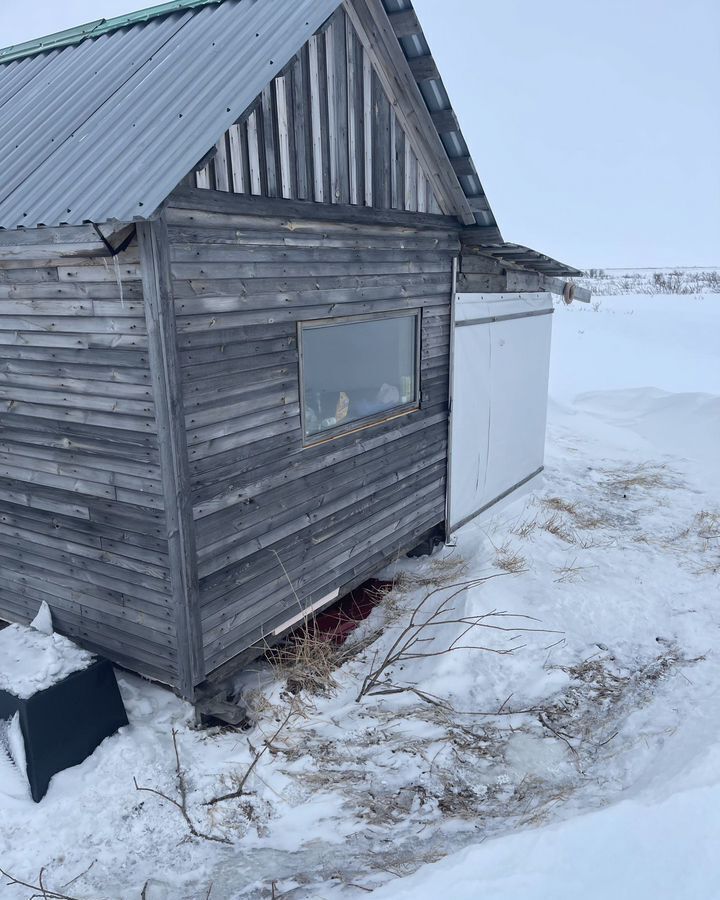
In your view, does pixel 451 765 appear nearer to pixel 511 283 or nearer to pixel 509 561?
pixel 509 561

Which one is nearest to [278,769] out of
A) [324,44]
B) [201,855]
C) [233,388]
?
[201,855]

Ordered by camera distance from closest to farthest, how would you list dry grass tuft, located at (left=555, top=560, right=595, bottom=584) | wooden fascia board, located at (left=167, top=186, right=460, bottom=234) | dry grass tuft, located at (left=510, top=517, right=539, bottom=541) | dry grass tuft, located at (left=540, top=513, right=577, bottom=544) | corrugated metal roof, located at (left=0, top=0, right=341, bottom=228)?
corrugated metal roof, located at (left=0, top=0, right=341, bottom=228)
wooden fascia board, located at (left=167, top=186, right=460, bottom=234)
dry grass tuft, located at (left=555, top=560, right=595, bottom=584)
dry grass tuft, located at (left=510, top=517, right=539, bottom=541)
dry grass tuft, located at (left=540, top=513, right=577, bottom=544)

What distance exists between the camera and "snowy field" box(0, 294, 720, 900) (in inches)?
140

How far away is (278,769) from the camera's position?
4.57m

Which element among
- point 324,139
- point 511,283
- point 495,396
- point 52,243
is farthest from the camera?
point 495,396

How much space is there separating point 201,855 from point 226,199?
13.2 feet

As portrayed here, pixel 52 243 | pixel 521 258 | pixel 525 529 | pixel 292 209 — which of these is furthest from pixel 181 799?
pixel 521 258

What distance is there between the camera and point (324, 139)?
17.2 feet

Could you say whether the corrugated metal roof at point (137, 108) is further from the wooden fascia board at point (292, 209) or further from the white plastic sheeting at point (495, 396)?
the white plastic sheeting at point (495, 396)

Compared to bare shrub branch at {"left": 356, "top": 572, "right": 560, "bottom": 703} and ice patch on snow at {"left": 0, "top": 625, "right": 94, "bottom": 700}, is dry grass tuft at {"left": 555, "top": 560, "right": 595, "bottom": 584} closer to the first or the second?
bare shrub branch at {"left": 356, "top": 572, "right": 560, "bottom": 703}

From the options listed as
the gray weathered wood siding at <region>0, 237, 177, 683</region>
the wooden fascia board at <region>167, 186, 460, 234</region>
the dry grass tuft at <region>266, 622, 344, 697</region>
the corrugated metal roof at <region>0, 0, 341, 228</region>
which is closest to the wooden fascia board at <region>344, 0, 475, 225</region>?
the wooden fascia board at <region>167, 186, 460, 234</region>

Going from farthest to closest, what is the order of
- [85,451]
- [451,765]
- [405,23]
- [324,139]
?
[405,23] < [324,139] < [85,451] < [451,765]

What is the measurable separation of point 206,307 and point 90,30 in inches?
146

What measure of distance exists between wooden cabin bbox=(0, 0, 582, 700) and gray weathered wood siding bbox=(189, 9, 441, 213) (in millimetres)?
21
